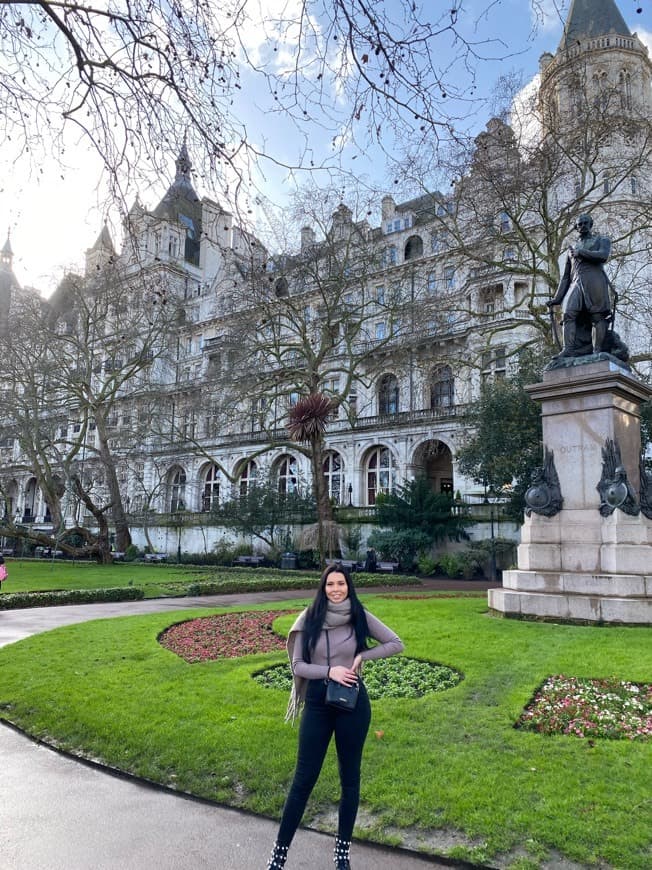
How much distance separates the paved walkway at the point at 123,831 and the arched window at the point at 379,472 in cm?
3925

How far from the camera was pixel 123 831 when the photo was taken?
13.5 feet

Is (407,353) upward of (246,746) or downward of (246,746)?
upward

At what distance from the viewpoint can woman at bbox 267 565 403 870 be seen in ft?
11.5

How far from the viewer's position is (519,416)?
80.5 ft

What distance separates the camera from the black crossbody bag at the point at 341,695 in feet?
11.4

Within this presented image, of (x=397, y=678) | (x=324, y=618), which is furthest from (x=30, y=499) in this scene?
(x=324, y=618)

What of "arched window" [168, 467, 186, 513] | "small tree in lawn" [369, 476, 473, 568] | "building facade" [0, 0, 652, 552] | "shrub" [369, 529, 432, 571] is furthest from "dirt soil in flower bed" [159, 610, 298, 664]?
"arched window" [168, 467, 186, 513]

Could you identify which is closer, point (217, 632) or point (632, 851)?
point (632, 851)

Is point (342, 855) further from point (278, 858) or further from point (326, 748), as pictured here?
point (326, 748)

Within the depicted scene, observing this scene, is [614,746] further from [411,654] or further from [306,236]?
[306,236]

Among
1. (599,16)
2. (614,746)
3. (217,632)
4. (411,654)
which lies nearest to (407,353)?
→ (217,632)

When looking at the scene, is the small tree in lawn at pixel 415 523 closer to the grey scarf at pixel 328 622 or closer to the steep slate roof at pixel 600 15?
the steep slate roof at pixel 600 15

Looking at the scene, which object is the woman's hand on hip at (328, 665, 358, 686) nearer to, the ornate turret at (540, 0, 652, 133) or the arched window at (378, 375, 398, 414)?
the ornate turret at (540, 0, 652, 133)

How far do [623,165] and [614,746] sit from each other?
2074cm
